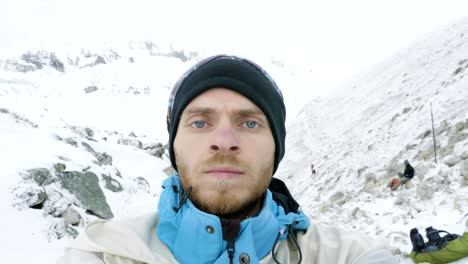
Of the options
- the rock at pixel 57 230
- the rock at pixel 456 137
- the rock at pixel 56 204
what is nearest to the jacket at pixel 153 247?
the rock at pixel 57 230

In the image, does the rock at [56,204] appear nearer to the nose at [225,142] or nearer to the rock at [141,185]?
the rock at [141,185]

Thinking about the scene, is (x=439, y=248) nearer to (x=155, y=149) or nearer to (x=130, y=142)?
(x=155, y=149)

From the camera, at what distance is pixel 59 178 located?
1055cm

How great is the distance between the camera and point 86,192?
10703mm

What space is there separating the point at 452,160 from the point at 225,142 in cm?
1066

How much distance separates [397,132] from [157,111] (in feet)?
160

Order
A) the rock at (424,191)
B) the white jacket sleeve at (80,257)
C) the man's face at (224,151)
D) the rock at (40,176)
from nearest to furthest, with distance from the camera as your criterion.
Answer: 1. the white jacket sleeve at (80,257)
2. the man's face at (224,151)
3. the rock at (424,191)
4. the rock at (40,176)

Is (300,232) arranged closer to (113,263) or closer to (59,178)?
(113,263)

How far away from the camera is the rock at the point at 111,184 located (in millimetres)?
12570

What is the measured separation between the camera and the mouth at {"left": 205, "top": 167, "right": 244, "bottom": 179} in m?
2.24

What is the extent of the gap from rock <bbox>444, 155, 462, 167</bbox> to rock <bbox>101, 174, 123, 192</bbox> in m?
11.4

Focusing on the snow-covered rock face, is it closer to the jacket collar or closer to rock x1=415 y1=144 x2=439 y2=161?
rock x1=415 y1=144 x2=439 y2=161

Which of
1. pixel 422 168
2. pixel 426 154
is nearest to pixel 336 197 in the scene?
pixel 422 168

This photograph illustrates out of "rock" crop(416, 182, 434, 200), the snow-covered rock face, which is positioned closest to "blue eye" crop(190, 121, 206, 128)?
the snow-covered rock face
